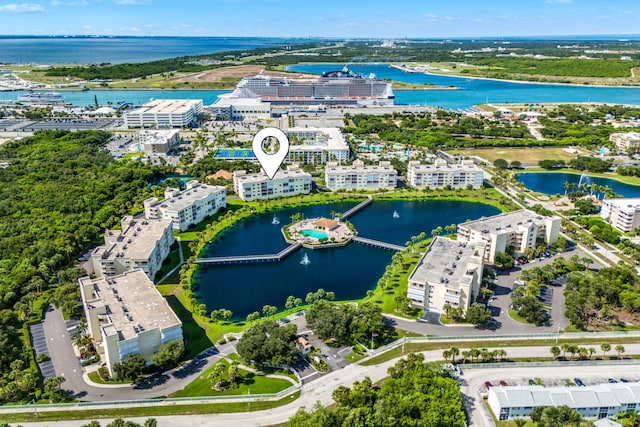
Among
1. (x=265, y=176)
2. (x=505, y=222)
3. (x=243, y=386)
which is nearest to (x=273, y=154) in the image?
(x=265, y=176)

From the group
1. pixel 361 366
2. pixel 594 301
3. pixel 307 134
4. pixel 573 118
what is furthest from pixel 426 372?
pixel 573 118

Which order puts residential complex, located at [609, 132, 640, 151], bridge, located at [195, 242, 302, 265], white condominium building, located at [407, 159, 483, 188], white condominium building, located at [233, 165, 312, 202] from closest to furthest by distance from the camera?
bridge, located at [195, 242, 302, 265]
white condominium building, located at [233, 165, 312, 202]
white condominium building, located at [407, 159, 483, 188]
residential complex, located at [609, 132, 640, 151]

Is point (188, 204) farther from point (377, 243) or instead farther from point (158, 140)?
point (158, 140)

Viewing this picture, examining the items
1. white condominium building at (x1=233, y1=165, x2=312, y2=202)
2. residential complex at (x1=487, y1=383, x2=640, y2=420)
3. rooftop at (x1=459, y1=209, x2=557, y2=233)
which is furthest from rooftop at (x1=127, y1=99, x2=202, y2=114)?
residential complex at (x1=487, y1=383, x2=640, y2=420)

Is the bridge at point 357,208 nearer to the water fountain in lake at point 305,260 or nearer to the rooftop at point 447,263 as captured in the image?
the water fountain in lake at point 305,260

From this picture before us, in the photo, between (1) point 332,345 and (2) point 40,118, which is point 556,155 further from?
(2) point 40,118

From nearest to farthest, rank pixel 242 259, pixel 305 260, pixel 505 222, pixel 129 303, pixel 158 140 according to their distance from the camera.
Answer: pixel 129 303
pixel 242 259
pixel 305 260
pixel 505 222
pixel 158 140

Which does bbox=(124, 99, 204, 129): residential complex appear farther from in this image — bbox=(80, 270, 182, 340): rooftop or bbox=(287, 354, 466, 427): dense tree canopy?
bbox=(287, 354, 466, 427): dense tree canopy

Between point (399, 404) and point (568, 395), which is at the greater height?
point (399, 404)
